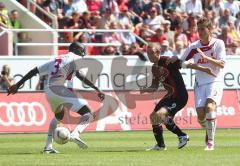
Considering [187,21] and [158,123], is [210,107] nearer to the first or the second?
[158,123]

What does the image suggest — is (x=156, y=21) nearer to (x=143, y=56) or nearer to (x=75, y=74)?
(x=143, y=56)

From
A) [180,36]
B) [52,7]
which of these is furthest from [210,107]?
[180,36]

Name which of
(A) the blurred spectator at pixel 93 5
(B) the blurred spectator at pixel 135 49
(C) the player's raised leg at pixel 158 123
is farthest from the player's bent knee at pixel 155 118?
(A) the blurred spectator at pixel 93 5

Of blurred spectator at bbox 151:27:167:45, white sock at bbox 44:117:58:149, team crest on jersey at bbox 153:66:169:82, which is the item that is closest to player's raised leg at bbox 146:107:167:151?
team crest on jersey at bbox 153:66:169:82

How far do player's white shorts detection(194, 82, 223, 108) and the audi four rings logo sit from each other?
9.12 metres

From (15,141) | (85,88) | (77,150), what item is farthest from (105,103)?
(77,150)

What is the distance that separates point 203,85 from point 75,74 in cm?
249

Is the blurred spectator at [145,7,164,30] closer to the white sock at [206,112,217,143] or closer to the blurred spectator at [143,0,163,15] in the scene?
the blurred spectator at [143,0,163,15]

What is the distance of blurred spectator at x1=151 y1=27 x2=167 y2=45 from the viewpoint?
30.8 meters

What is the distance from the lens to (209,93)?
16.9 metres

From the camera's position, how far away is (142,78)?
29.7 m

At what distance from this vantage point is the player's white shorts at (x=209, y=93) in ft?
55.5

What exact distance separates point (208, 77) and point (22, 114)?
31.1ft

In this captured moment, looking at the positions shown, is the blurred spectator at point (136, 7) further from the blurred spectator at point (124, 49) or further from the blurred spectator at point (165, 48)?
the blurred spectator at point (165, 48)
